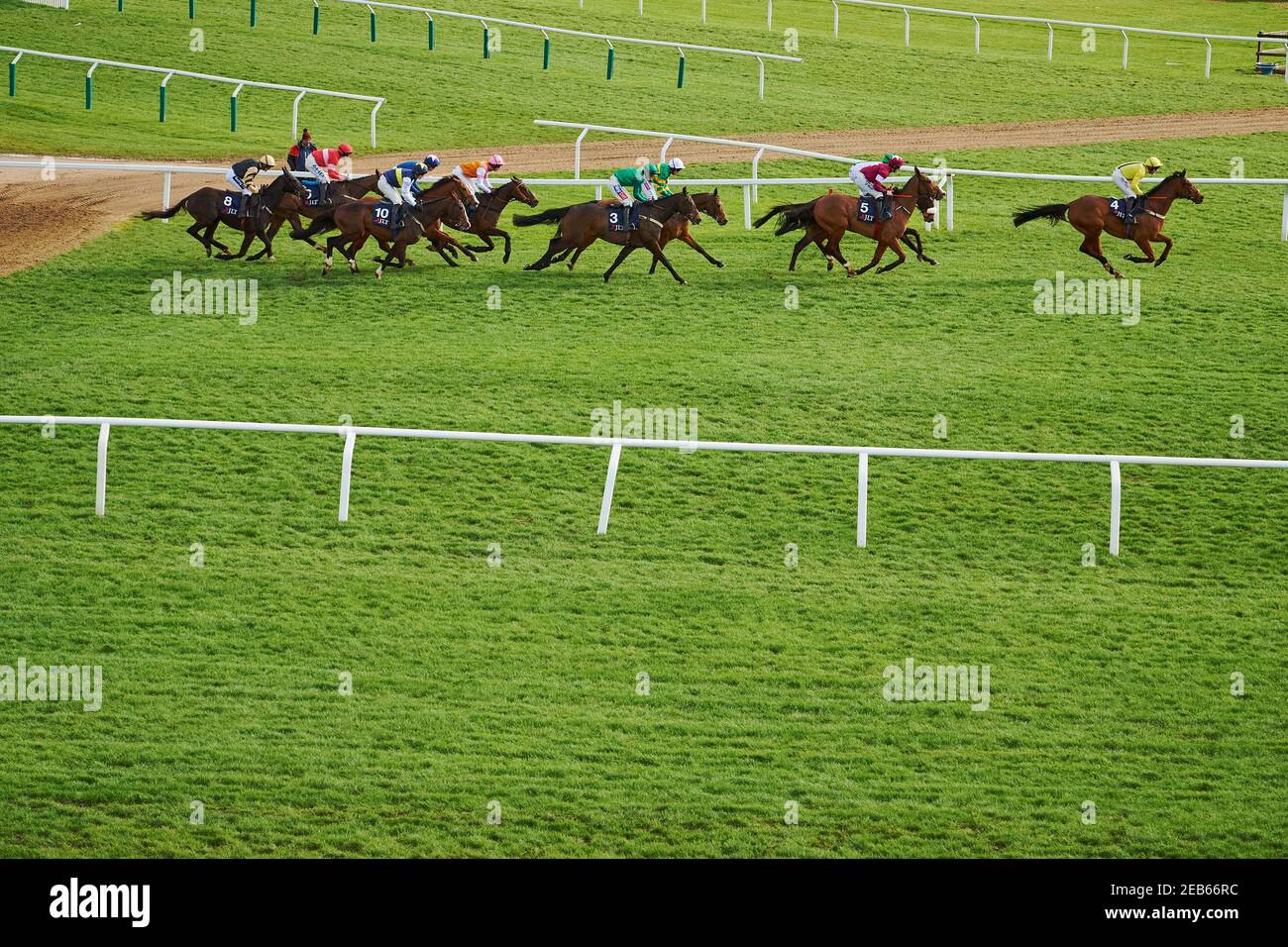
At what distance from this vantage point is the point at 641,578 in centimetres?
1111

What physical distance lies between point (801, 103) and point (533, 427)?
15.8 m

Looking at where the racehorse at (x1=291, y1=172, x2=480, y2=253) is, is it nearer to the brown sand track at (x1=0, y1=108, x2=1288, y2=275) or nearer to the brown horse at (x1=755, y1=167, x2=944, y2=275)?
the brown sand track at (x1=0, y1=108, x2=1288, y2=275)

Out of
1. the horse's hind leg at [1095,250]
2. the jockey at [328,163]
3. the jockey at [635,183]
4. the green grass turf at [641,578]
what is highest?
the jockey at [328,163]

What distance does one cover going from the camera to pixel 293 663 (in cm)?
991

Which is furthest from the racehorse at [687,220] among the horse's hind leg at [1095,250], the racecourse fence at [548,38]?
the racecourse fence at [548,38]

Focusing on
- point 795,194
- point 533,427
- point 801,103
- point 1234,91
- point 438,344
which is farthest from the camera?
point 1234,91

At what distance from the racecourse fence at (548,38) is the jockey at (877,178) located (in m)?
10.4

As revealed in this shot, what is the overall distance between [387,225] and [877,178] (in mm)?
5438

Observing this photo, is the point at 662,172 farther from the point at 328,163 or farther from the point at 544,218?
the point at 328,163

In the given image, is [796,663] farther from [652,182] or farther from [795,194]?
[795,194]

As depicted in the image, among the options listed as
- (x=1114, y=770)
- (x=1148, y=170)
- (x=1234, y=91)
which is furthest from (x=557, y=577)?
(x=1234, y=91)

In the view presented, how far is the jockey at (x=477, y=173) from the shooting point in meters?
17.8

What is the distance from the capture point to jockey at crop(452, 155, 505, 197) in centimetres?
1780

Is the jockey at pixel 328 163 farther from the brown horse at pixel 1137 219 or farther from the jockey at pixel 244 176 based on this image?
the brown horse at pixel 1137 219
